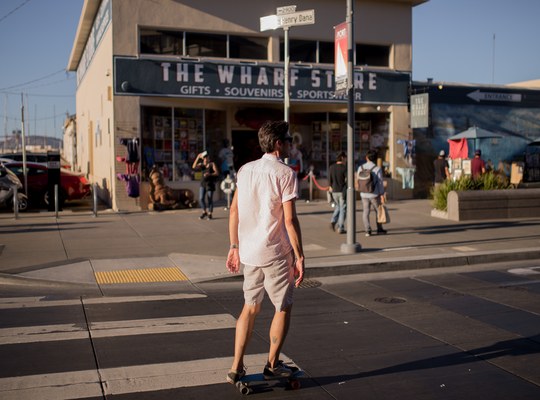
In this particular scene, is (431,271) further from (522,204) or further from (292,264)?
(522,204)

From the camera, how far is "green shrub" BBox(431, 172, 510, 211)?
1734cm

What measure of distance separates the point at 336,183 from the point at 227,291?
539cm

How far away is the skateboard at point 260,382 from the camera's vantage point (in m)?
5.07

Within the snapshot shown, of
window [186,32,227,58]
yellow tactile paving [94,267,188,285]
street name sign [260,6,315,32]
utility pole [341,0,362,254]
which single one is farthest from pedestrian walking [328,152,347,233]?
window [186,32,227,58]

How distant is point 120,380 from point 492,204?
13592 millimetres

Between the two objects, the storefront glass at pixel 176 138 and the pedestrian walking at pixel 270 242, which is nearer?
the pedestrian walking at pixel 270 242

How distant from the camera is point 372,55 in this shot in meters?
22.2

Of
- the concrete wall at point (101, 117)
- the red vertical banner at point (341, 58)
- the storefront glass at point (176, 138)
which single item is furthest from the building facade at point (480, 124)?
the red vertical banner at point (341, 58)

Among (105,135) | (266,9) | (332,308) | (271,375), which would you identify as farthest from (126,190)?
(271,375)

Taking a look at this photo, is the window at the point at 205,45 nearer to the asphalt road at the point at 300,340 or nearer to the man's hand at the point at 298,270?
the asphalt road at the point at 300,340

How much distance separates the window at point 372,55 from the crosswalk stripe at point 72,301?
48.9 ft

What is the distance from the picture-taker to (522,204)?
684 inches

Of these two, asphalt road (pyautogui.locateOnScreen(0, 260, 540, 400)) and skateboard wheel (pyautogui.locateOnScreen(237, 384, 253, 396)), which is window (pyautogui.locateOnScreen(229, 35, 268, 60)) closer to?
asphalt road (pyautogui.locateOnScreen(0, 260, 540, 400))

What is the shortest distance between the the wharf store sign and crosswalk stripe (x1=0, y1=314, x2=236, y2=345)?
1224cm
